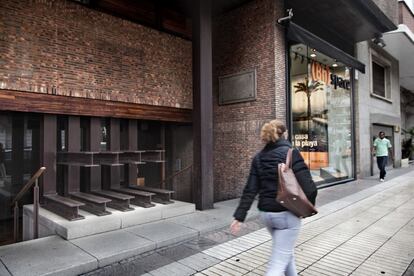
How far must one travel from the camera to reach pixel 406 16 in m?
13.9

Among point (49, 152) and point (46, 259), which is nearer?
point (46, 259)

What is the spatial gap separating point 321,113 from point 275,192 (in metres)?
8.93

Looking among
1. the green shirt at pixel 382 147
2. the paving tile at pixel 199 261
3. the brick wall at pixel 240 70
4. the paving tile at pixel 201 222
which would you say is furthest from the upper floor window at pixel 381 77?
the paving tile at pixel 199 261

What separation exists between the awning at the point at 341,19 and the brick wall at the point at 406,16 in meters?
2.29

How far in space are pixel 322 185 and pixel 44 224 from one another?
8295 millimetres

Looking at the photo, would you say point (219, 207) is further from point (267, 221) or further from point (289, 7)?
point (289, 7)

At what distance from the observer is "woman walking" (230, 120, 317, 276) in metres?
2.73

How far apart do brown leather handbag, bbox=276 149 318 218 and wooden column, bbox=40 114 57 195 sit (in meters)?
5.60

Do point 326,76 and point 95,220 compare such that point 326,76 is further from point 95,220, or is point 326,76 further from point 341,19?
point 95,220

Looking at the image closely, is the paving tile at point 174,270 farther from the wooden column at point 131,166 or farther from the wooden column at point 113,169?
the wooden column at point 131,166

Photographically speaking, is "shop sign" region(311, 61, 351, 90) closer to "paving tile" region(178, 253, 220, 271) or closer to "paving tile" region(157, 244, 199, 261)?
"paving tile" region(157, 244, 199, 261)

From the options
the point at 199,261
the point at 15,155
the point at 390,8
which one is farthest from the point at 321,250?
the point at 390,8

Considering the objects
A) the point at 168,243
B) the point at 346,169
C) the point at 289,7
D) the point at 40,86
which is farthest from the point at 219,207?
the point at 346,169

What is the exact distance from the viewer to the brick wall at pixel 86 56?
6.18 m
